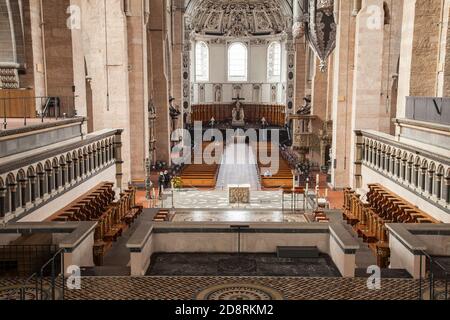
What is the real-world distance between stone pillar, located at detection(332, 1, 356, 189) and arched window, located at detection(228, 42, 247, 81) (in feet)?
84.0

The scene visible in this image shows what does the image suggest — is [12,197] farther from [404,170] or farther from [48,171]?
[404,170]

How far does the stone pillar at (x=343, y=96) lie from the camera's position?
73.3ft

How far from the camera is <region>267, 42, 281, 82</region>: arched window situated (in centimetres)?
4731

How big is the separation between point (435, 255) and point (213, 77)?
39.7m

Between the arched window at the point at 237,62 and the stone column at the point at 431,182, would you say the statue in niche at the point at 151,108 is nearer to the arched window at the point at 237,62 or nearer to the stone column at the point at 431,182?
the stone column at the point at 431,182

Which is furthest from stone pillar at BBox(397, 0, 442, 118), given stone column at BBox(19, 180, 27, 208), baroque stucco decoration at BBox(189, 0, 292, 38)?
baroque stucco decoration at BBox(189, 0, 292, 38)

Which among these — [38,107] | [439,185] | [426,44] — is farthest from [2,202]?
[426,44]

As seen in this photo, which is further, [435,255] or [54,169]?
[54,169]

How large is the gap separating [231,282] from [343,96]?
15905 mm

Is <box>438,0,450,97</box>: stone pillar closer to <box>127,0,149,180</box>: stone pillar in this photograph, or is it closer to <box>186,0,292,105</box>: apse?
<box>127,0,149,180</box>: stone pillar

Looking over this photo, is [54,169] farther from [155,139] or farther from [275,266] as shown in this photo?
[155,139]
